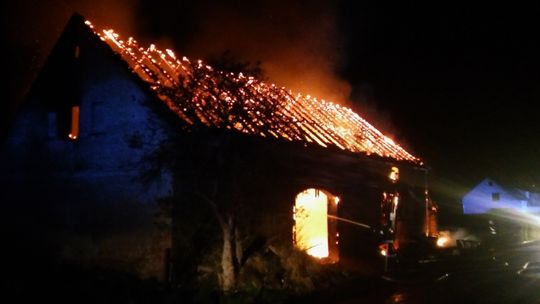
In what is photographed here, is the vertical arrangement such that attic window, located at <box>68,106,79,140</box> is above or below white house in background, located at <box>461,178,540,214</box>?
below

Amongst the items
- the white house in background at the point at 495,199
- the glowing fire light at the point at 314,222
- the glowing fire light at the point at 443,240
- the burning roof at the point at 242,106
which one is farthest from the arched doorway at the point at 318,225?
the white house in background at the point at 495,199

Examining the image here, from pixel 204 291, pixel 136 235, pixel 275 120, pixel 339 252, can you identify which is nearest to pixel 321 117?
pixel 339 252

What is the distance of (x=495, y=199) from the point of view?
60.7m

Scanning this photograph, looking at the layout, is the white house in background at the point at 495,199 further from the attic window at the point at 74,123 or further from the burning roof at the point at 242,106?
the attic window at the point at 74,123

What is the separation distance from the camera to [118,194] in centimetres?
1402

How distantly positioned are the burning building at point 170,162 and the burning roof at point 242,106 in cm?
4

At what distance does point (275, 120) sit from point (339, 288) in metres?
4.51

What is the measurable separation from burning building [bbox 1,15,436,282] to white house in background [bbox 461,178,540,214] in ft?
144

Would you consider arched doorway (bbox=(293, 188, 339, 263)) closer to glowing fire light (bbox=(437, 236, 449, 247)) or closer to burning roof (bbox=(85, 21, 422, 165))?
burning roof (bbox=(85, 21, 422, 165))

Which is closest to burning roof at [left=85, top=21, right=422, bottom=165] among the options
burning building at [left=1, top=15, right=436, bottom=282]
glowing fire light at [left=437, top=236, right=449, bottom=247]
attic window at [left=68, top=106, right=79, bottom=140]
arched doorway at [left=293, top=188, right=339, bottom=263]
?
burning building at [left=1, top=15, right=436, bottom=282]

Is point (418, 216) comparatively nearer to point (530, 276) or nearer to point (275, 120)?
point (530, 276)

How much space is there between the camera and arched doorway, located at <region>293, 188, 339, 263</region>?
1678 cm

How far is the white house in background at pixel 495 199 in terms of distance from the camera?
59.9 metres

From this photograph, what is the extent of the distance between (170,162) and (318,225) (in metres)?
8.56
